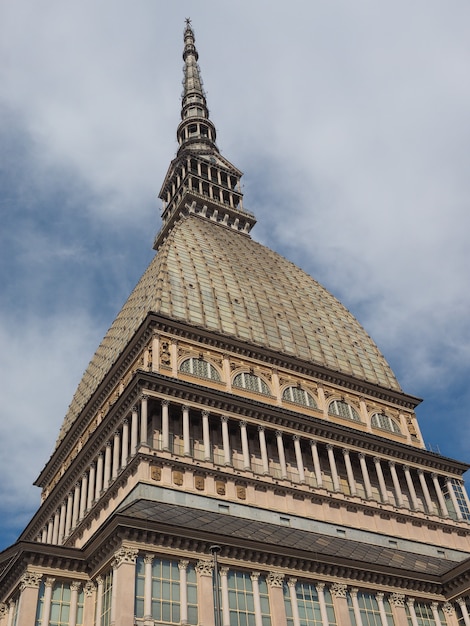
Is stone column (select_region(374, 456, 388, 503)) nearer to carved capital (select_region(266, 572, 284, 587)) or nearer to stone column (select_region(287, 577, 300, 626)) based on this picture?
stone column (select_region(287, 577, 300, 626))

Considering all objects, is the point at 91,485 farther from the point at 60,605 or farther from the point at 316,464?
the point at 60,605

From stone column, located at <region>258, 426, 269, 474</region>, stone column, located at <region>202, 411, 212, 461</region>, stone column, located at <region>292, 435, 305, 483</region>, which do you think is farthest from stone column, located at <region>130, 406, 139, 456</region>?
stone column, located at <region>292, 435, 305, 483</region>

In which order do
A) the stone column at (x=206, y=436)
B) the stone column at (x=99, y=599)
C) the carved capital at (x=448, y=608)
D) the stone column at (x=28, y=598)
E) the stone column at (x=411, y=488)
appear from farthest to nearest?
the stone column at (x=411, y=488)
the stone column at (x=206, y=436)
the carved capital at (x=448, y=608)
the stone column at (x=99, y=599)
the stone column at (x=28, y=598)

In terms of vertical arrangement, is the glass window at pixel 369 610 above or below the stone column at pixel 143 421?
below

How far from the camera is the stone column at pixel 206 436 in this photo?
2231 inches

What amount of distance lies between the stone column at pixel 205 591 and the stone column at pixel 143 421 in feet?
42.0

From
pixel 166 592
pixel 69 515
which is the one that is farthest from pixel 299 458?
pixel 166 592

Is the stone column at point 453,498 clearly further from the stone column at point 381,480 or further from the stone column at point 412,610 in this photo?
the stone column at point 412,610

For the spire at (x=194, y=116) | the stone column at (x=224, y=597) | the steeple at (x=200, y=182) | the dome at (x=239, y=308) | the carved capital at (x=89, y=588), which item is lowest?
the stone column at (x=224, y=597)

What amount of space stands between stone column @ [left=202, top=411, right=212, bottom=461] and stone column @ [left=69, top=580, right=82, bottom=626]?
14.5m

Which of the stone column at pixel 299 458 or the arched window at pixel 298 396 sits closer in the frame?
the stone column at pixel 299 458

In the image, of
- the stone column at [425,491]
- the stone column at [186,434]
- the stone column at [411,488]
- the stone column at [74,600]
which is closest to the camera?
the stone column at [74,600]

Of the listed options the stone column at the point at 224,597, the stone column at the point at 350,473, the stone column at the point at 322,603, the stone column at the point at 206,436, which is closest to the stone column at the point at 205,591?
the stone column at the point at 224,597

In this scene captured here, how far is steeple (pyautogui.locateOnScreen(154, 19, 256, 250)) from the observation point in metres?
106
